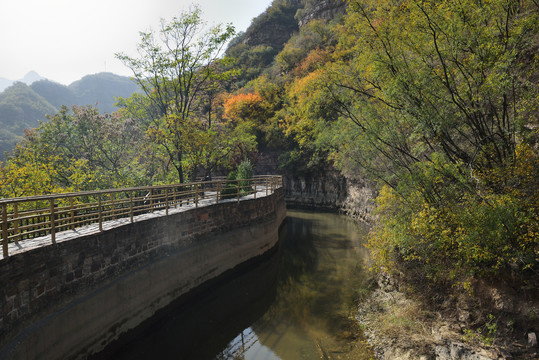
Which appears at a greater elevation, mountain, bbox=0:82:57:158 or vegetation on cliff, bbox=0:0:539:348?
mountain, bbox=0:82:57:158

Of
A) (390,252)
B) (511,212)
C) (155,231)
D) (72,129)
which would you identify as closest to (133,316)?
(155,231)

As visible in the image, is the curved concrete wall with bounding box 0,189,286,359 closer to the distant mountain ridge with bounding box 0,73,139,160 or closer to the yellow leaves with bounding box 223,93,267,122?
the distant mountain ridge with bounding box 0,73,139,160

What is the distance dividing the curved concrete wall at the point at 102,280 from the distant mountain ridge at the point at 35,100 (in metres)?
16.8

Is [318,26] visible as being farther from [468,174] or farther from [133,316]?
[133,316]

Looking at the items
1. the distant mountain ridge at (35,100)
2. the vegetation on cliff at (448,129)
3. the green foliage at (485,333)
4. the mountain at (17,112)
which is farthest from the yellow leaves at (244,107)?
the mountain at (17,112)

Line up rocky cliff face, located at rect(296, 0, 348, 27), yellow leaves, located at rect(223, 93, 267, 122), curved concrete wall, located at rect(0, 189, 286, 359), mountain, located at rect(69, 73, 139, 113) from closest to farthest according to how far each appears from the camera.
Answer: curved concrete wall, located at rect(0, 189, 286, 359) → yellow leaves, located at rect(223, 93, 267, 122) → rocky cliff face, located at rect(296, 0, 348, 27) → mountain, located at rect(69, 73, 139, 113)

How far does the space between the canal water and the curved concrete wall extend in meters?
0.63

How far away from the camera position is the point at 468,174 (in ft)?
22.2

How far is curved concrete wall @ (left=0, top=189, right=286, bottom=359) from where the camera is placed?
527 cm

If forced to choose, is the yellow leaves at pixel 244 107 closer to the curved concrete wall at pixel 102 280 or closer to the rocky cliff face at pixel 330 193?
the rocky cliff face at pixel 330 193

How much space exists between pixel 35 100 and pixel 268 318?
125m

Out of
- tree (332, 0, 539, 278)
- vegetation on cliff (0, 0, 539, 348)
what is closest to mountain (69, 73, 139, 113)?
vegetation on cliff (0, 0, 539, 348)

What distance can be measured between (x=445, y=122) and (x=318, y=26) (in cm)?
4170

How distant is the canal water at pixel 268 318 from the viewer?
723 cm
